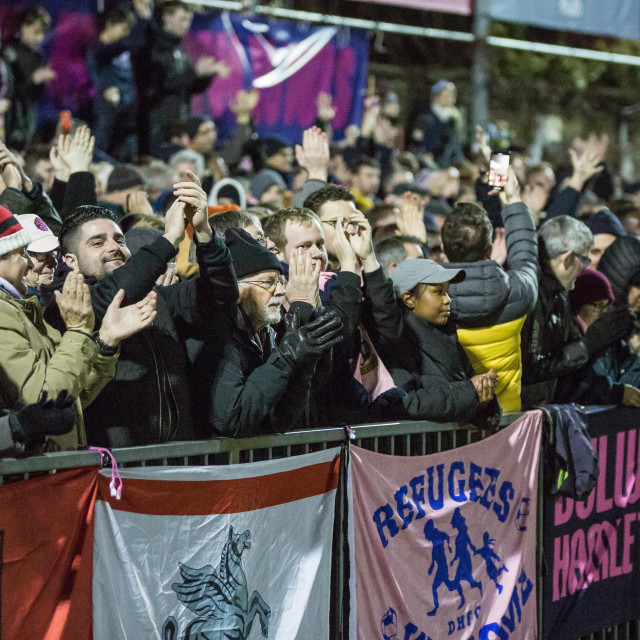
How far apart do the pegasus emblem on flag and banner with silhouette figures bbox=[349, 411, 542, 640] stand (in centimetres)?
60

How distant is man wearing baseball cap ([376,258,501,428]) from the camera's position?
18.7 ft

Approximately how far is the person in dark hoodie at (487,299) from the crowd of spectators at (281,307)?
0.01 m

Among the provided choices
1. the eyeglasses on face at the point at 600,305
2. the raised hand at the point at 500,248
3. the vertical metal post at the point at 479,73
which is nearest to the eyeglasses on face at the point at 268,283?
the raised hand at the point at 500,248

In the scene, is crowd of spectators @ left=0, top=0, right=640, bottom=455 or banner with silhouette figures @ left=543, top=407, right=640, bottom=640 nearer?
crowd of spectators @ left=0, top=0, right=640, bottom=455

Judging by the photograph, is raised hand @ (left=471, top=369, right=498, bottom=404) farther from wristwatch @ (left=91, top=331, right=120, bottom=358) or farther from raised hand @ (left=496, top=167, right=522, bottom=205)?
wristwatch @ (left=91, top=331, right=120, bottom=358)

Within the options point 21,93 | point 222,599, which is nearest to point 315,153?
point 222,599

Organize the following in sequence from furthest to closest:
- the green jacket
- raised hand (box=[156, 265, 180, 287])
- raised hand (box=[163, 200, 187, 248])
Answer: raised hand (box=[156, 265, 180, 287]) < raised hand (box=[163, 200, 187, 248]) < the green jacket

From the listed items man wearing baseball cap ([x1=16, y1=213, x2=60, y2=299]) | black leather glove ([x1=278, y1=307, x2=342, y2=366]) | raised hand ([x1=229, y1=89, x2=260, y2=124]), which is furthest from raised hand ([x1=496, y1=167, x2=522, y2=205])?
raised hand ([x1=229, y1=89, x2=260, y2=124])

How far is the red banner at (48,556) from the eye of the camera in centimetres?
404

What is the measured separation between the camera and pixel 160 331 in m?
4.89

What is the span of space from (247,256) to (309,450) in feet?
3.10

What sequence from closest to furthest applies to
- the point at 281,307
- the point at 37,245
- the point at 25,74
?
1. the point at 37,245
2. the point at 281,307
3. the point at 25,74

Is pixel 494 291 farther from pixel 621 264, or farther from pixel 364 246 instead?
pixel 621 264

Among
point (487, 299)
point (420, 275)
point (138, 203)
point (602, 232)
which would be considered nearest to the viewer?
point (420, 275)
